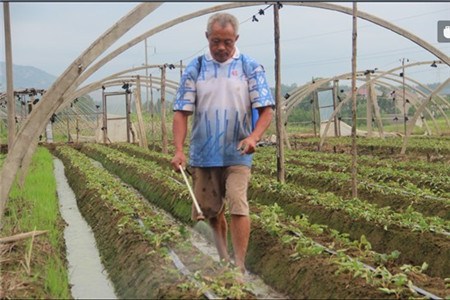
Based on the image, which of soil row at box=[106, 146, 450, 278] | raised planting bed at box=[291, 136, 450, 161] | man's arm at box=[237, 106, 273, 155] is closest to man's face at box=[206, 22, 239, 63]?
man's arm at box=[237, 106, 273, 155]

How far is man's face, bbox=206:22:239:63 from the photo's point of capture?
13.5 ft

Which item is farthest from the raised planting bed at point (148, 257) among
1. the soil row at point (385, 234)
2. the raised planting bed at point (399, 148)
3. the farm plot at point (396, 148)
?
the farm plot at point (396, 148)

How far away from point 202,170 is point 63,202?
6.41 metres

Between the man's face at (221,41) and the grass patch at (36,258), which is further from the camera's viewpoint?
the grass patch at (36,258)

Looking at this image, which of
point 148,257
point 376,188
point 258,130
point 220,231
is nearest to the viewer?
point 258,130

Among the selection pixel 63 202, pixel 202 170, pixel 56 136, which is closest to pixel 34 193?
pixel 63 202

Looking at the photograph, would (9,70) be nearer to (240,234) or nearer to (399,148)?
(240,234)

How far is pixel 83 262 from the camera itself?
19.8 ft

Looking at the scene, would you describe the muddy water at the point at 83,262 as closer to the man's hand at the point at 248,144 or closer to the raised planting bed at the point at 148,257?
the raised planting bed at the point at 148,257

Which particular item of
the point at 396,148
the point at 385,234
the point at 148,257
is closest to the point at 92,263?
the point at 148,257

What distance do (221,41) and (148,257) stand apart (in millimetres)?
1853

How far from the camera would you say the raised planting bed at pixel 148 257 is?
4.05m

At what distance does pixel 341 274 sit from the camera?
14.5ft

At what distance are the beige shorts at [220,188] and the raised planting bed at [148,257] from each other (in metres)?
0.39
